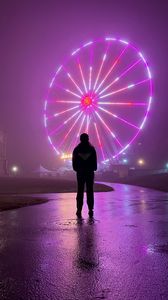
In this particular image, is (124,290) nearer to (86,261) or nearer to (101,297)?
(101,297)

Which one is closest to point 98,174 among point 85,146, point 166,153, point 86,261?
point 166,153

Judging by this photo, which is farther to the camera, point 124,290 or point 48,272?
point 48,272

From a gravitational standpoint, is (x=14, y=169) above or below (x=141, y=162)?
below

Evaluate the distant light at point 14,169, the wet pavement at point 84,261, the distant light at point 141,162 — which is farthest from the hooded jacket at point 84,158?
the distant light at point 14,169

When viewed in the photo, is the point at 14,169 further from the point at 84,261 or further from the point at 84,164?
the point at 84,261

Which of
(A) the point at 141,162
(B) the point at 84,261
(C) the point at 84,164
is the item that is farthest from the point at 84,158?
(A) the point at 141,162

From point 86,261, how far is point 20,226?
127 inches

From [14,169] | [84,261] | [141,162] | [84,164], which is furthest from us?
[14,169]

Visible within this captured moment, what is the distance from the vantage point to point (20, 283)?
3574mm

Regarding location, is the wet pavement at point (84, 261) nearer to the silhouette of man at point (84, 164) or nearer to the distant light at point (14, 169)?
the silhouette of man at point (84, 164)

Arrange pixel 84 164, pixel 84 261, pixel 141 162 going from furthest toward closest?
pixel 141 162, pixel 84 164, pixel 84 261

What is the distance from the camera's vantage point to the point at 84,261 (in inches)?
176

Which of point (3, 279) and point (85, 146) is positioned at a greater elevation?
point (85, 146)

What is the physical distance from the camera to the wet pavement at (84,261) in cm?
335
